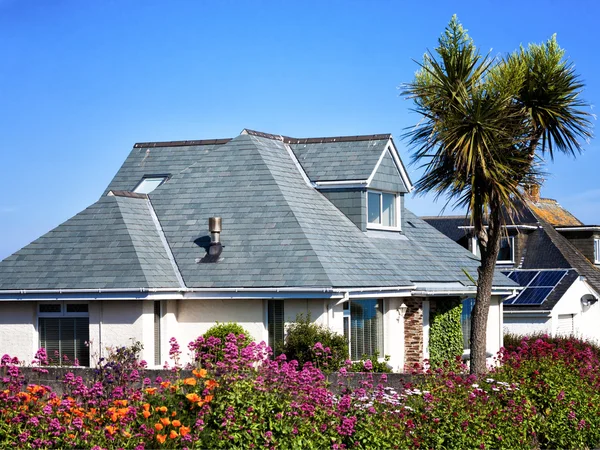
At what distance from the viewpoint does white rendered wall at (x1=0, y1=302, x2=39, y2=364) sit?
2614 centimetres

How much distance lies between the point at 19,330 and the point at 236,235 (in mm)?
6008

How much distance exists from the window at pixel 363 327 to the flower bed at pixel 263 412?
949 centimetres

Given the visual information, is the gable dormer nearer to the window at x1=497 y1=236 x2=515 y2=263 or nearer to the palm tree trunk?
the palm tree trunk

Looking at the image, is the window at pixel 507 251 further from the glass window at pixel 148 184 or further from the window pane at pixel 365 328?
the window pane at pixel 365 328

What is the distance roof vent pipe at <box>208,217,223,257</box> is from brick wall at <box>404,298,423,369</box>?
17.4ft

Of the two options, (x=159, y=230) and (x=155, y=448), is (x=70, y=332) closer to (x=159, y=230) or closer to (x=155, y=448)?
(x=159, y=230)

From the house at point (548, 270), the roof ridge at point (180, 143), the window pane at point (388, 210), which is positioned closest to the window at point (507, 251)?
the house at point (548, 270)

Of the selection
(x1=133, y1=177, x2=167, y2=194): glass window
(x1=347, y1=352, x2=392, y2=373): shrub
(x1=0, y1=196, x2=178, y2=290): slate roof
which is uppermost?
(x1=133, y1=177, x2=167, y2=194): glass window

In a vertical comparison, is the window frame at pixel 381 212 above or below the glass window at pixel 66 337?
above

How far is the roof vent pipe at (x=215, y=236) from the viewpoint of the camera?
27.3 m

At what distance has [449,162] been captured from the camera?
22.0 meters

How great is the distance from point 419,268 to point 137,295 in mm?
8601

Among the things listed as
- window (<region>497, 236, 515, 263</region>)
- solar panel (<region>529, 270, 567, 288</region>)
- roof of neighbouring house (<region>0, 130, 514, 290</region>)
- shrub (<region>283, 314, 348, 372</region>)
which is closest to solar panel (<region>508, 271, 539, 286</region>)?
solar panel (<region>529, 270, 567, 288</region>)

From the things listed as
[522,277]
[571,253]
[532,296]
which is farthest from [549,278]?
[571,253]
